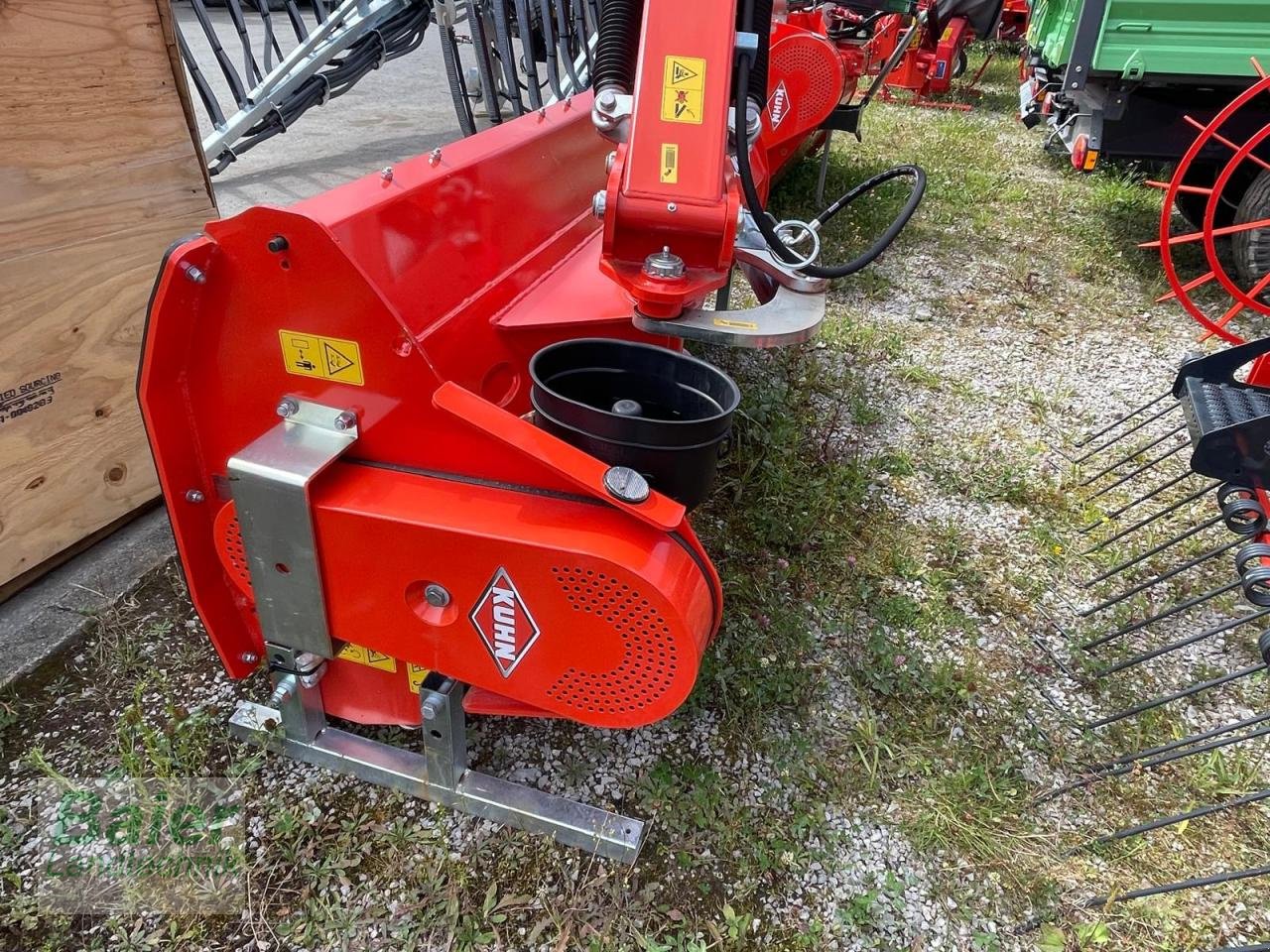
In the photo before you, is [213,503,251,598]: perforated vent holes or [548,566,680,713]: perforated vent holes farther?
[213,503,251,598]: perforated vent holes

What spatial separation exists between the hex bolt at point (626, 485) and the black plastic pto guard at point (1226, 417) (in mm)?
1292

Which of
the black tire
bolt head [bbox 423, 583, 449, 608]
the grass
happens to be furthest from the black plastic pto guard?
the black tire

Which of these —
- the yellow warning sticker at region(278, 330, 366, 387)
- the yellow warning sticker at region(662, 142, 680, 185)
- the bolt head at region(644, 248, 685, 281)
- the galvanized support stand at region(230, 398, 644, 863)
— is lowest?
the galvanized support stand at region(230, 398, 644, 863)

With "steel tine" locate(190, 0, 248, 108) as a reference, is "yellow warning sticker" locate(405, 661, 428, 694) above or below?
below

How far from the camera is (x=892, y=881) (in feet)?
5.66

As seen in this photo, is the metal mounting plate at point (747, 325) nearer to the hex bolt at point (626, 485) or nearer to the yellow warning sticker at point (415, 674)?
the hex bolt at point (626, 485)

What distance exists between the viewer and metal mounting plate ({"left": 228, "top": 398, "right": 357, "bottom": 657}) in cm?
138

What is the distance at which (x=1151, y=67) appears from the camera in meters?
4.06

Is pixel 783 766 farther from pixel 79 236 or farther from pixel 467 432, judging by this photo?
pixel 79 236

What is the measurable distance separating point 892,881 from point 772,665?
61 cm

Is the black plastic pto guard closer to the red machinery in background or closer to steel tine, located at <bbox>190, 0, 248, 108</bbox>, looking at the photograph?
steel tine, located at <bbox>190, 0, 248, 108</bbox>

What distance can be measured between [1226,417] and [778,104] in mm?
3141

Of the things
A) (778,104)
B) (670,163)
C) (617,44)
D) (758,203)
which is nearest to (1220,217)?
(778,104)

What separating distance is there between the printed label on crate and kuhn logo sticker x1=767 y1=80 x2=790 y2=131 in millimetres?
3525
